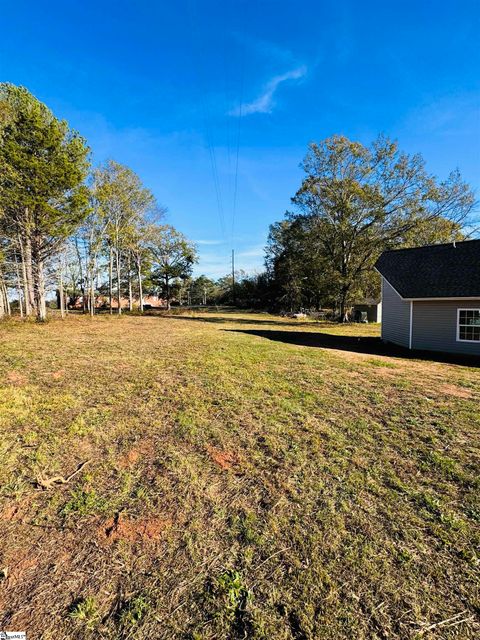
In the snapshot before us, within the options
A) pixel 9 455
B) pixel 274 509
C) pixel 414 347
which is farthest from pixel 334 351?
pixel 9 455

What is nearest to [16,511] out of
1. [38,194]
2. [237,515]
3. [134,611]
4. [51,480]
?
[51,480]

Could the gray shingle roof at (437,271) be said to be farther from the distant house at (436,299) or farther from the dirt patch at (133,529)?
the dirt patch at (133,529)

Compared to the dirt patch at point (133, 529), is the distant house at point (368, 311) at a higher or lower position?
higher

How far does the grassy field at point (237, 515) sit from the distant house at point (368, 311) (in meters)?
23.4

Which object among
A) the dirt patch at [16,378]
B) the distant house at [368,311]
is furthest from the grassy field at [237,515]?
the distant house at [368,311]

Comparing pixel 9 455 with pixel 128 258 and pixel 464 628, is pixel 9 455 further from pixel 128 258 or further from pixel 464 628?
pixel 128 258

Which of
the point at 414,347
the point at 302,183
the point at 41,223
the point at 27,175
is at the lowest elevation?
the point at 414,347

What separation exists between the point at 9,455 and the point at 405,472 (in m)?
4.31

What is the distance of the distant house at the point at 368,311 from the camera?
27578mm

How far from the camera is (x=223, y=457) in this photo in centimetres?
342

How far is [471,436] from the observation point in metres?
3.96

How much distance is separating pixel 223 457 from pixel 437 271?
1212 centimetres

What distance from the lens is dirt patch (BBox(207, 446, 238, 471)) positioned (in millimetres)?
3266

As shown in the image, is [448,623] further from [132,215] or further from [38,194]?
[132,215]
